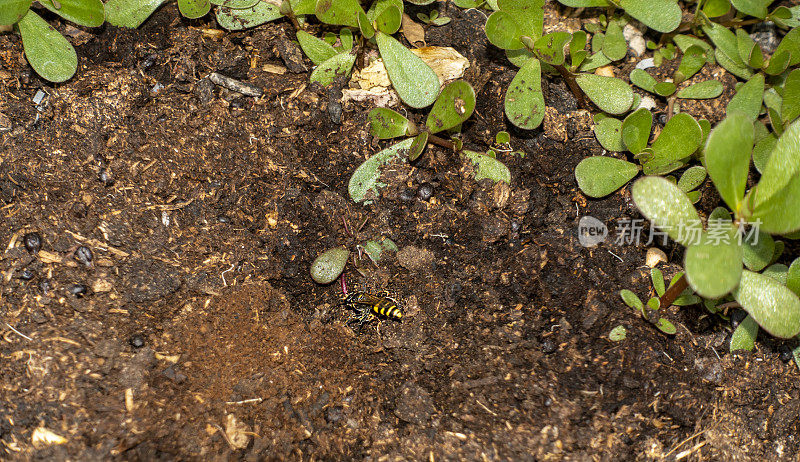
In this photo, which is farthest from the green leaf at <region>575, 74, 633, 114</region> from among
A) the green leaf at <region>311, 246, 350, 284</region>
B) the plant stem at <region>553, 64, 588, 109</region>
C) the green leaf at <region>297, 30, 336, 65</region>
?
the green leaf at <region>311, 246, 350, 284</region>

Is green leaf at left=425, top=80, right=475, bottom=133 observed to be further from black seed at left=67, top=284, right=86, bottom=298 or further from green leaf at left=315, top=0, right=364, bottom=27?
black seed at left=67, top=284, right=86, bottom=298

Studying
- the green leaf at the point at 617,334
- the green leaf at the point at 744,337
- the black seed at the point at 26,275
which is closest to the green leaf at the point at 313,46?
the black seed at the point at 26,275

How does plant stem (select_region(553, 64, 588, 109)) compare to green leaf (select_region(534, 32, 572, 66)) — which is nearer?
green leaf (select_region(534, 32, 572, 66))

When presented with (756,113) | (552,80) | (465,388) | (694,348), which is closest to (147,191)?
(465,388)

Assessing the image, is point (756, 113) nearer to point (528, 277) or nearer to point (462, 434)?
point (528, 277)

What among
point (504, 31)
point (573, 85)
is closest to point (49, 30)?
point (504, 31)

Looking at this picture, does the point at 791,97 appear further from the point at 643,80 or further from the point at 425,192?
the point at 425,192

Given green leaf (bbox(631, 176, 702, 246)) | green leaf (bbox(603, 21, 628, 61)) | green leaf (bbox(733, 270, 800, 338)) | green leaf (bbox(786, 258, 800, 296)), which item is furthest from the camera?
green leaf (bbox(603, 21, 628, 61))
